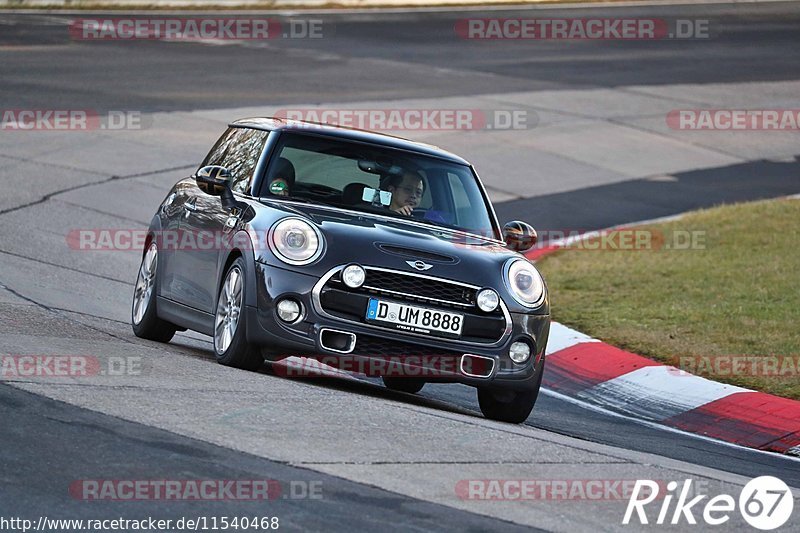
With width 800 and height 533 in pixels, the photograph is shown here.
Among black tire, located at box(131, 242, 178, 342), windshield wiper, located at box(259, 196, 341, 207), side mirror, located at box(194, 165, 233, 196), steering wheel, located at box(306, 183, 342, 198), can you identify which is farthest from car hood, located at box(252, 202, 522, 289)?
black tire, located at box(131, 242, 178, 342)

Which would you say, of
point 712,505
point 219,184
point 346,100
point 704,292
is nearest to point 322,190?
point 219,184

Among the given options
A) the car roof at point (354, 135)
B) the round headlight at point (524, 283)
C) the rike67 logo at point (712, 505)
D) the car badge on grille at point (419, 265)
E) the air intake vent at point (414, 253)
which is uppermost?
the car roof at point (354, 135)

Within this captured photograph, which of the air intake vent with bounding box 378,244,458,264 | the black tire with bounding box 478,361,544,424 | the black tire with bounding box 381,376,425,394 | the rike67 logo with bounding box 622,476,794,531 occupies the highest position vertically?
the air intake vent with bounding box 378,244,458,264

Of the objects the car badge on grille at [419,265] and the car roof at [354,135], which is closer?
the car badge on grille at [419,265]

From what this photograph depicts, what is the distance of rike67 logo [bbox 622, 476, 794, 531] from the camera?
6.35m

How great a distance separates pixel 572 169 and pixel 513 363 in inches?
493

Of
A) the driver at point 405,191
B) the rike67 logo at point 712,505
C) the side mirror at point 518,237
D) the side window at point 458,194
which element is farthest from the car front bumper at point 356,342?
the rike67 logo at point 712,505

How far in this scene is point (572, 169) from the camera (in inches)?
819

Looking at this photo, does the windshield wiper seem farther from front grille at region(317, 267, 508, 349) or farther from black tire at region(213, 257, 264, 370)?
front grille at region(317, 267, 508, 349)

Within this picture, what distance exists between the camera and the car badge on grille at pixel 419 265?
8.34 meters

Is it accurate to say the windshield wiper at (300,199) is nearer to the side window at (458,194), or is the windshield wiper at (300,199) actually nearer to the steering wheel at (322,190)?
the steering wheel at (322,190)

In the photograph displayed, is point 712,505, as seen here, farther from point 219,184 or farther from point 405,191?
point 219,184

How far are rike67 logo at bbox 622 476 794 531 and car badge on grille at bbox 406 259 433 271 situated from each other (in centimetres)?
196

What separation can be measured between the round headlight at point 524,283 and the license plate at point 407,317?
0.50 meters
